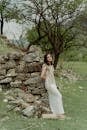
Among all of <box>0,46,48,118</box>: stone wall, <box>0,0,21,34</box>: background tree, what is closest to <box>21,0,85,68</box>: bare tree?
<box>0,0,21,34</box>: background tree

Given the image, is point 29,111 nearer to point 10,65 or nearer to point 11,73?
point 11,73

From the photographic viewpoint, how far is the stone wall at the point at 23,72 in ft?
40.1

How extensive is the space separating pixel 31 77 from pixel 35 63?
45 cm

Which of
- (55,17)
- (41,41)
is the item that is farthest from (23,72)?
(41,41)

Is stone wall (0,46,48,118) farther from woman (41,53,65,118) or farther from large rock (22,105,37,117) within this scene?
large rock (22,105,37,117)

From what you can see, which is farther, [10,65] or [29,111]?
[10,65]

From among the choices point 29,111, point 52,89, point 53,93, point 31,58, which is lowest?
point 29,111

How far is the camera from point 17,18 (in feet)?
66.2

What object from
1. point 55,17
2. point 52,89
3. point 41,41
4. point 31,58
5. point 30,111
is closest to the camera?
point 30,111

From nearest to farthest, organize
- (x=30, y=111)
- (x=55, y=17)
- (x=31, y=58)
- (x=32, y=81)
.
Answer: (x=30, y=111) → (x=32, y=81) → (x=31, y=58) → (x=55, y=17)

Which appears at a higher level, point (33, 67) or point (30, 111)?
point (33, 67)

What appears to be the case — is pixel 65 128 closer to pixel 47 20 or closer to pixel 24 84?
pixel 24 84

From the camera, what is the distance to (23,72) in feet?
41.8

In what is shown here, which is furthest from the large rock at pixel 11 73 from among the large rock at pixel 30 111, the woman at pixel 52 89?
the large rock at pixel 30 111
